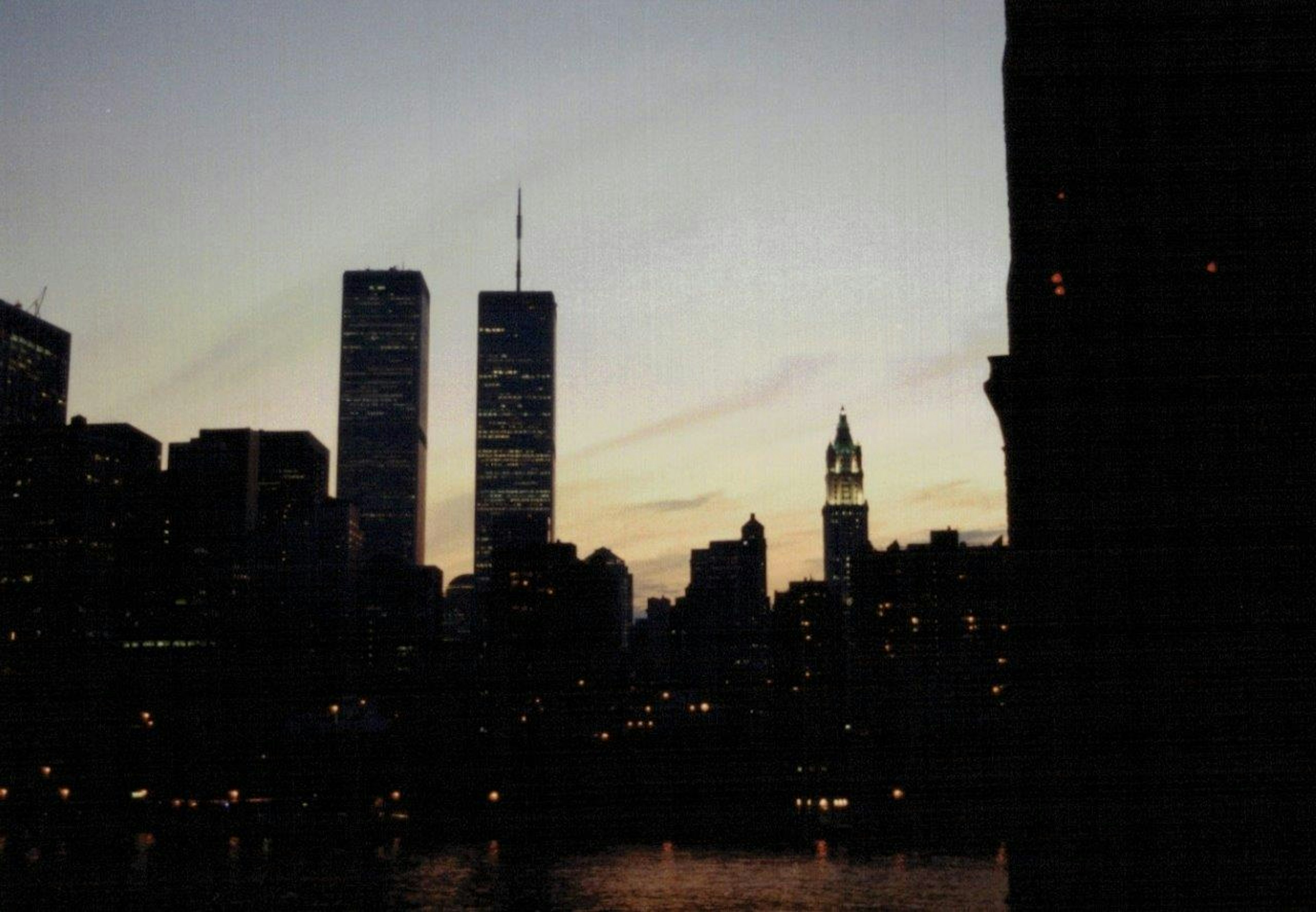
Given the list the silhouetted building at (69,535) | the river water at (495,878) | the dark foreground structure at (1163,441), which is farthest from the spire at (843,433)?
the dark foreground structure at (1163,441)

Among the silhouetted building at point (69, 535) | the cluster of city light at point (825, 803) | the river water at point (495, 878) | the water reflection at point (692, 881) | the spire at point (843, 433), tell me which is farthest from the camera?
the spire at point (843, 433)

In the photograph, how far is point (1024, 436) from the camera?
13555mm

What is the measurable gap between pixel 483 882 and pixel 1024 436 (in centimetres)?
3649

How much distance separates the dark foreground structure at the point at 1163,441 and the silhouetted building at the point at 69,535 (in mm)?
98732

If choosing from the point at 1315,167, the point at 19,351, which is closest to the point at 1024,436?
the point at 1315,167

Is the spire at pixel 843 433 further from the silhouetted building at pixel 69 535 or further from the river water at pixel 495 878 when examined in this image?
the river water at pixel 495 878

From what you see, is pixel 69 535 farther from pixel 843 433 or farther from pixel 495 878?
pixel 843 433

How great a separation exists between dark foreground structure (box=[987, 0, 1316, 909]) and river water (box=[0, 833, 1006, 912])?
27.1 metres

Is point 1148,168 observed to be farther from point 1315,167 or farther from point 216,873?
point 216,873

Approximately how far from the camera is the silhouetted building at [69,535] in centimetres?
10306

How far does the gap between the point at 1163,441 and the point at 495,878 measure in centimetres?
3897

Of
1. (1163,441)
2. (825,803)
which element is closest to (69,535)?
(825,803)

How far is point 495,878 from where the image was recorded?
4656 centimetres

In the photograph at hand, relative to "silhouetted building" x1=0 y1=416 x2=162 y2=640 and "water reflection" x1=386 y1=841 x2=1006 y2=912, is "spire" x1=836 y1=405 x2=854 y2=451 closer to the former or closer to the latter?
"silhouetted building" x1=0 y1=416 x2=162 y2=640
